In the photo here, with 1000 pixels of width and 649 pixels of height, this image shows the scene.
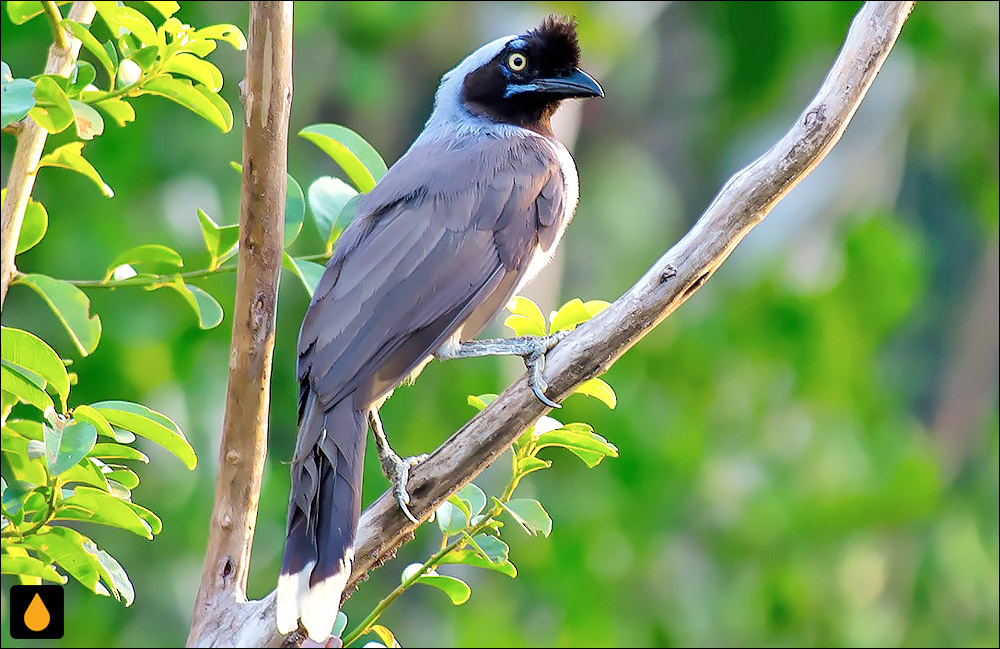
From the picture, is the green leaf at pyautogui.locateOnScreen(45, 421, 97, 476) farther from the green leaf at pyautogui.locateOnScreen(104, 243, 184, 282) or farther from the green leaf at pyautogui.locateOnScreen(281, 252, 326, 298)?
the green leaf at pyautogui.locateOnScreen(281, 252, 326, 298)

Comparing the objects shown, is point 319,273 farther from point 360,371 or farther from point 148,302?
point 148,302

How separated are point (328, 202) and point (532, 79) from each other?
149 cm

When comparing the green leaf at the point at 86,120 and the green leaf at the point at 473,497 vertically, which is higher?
the green leaf at the point at 86,120

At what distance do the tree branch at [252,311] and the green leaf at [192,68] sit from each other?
0.07 metres

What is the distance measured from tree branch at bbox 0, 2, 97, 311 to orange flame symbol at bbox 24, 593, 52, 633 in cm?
67

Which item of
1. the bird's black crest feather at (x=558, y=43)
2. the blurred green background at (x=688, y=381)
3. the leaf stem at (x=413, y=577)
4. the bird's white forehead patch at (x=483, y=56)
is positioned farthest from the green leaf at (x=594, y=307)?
the blurred green background at (x=688, y=381)

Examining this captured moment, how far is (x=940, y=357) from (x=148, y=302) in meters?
8.81

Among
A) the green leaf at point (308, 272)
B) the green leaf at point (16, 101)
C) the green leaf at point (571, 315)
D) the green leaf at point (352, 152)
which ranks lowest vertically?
the green leaf at point (571, 315)

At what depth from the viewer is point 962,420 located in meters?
9.32

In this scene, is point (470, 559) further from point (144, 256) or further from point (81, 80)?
point (81, 80)

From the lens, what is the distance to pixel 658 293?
253cm

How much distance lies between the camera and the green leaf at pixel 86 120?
209 centimetres

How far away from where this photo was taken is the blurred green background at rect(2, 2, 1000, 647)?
6.30m

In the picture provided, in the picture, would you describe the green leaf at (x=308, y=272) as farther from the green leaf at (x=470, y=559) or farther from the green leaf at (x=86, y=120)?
the green leaf at (x=470, y=559)
